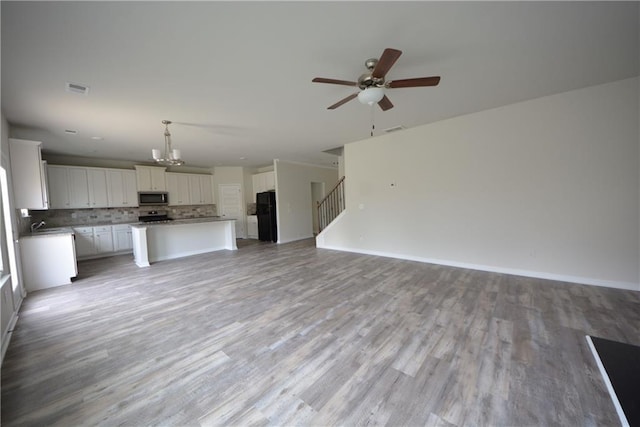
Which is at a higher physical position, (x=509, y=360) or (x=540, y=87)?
(x=540, y=87)

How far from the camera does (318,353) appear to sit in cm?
204

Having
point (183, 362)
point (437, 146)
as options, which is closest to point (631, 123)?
point (437, 146)

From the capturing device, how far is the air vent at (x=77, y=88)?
104 inches

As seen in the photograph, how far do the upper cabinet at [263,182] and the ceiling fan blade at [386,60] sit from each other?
6.25 metres

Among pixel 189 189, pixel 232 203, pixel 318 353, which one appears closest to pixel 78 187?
pixel 189 189

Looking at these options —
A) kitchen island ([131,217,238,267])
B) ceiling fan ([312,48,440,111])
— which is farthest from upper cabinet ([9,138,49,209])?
ceiling fan ([312,48,440,111])

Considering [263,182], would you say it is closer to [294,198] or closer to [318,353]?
[294,198]

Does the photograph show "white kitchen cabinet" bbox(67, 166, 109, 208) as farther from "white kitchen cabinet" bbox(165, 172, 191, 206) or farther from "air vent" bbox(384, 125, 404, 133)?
"air vent" bbox(384, 125, 404, 133)

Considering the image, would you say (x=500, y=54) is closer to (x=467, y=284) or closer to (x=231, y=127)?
(x=467, y=284)

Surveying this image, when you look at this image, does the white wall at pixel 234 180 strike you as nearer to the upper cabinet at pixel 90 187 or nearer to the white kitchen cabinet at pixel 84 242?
the upper cabinet at pixel 90 187

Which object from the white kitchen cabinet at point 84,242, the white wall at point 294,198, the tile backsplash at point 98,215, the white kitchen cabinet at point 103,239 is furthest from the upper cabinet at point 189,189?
the white wall at point 294,198

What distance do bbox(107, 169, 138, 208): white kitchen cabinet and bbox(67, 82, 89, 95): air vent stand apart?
4.60 meters

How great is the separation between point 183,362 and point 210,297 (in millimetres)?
1370

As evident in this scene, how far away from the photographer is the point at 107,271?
188 inches
